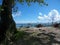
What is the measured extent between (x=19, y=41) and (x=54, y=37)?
6.62 feet

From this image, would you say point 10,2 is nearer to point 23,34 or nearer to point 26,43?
point 23,34

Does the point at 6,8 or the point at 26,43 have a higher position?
the point at 6,8

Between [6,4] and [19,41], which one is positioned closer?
[19,41]

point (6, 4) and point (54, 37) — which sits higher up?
point (6, 4)

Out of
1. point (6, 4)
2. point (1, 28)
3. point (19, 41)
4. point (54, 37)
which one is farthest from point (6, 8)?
point (54, 37)

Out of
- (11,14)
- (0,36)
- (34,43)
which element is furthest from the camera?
(11,14)

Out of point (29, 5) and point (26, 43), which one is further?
point (29, 5)

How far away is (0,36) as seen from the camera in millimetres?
10023

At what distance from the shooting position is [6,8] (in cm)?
1064

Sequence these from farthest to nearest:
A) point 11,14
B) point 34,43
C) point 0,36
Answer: point 11,14 < point 0,36 < point 34,43

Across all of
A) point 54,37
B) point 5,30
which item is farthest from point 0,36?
point 54,37

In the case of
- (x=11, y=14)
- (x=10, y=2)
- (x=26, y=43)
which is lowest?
(x=26, y=43)

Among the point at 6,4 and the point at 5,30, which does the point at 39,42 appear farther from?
the point at 6,4

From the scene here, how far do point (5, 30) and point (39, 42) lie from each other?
2.23 metres
